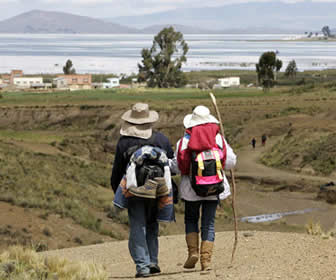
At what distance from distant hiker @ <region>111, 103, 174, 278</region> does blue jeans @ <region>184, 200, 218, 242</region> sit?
28 cm

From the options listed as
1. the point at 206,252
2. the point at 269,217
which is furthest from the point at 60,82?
the point at 206,252

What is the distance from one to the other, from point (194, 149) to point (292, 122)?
161ft

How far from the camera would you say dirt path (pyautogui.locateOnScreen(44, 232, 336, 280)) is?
24.7ft

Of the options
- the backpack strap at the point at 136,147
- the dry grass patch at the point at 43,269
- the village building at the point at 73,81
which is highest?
the backpack strap at the point at 136,147

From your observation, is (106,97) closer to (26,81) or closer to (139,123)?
(26,81)

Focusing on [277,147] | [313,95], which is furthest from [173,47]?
[277,147]

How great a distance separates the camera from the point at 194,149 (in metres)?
7.33

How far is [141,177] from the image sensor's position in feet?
23.8

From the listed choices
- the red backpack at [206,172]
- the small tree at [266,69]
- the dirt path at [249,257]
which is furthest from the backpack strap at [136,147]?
the small tree at [266,69]

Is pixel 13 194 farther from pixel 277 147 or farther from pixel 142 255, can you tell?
pixel 277 147

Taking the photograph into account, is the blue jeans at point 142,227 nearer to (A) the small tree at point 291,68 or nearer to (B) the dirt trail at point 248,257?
(B) the dirt trail at point 248,257

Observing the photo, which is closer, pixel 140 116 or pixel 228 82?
pixel 140 116

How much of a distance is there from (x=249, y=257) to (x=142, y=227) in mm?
2125

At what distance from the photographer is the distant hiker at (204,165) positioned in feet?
24.1
